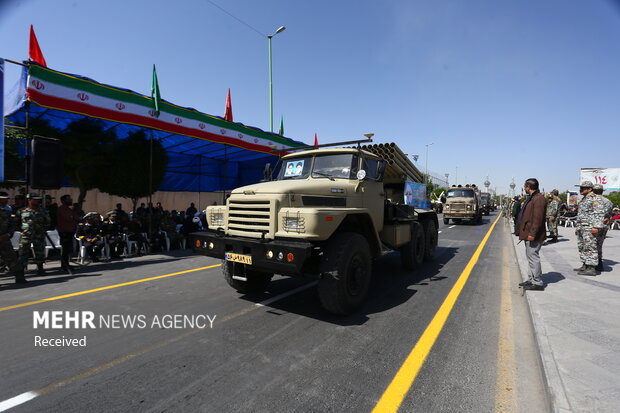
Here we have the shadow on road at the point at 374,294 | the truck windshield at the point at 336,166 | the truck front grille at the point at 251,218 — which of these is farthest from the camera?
the truck windshield at the point at 336,166

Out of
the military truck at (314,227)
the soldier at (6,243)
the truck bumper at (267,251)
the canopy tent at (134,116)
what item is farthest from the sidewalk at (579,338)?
the canopy tent at (134,116)

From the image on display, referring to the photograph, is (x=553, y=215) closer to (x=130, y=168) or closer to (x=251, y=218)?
(x=251, y=218)

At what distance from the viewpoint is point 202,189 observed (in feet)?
69.0

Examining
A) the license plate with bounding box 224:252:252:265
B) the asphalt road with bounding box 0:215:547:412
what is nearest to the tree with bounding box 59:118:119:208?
the asphalt road with bounding box 0:215:547:412

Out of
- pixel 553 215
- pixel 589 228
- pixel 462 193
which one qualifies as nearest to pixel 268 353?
pixel 589 228

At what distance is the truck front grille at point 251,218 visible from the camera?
392 cm

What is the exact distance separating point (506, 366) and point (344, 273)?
1.89 meters

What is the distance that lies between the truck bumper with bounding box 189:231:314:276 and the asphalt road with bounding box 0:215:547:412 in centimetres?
77

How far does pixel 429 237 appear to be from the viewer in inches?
306

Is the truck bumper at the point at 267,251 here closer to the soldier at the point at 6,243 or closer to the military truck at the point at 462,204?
the soldier at the point at 6,243

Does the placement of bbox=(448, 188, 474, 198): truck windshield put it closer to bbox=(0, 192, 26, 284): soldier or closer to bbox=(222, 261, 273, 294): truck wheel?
bbox=(222, 261, 273, 294): truck wheel

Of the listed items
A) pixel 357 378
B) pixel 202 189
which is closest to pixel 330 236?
pixel 357 378

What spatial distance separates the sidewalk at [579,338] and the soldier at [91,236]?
9353mm

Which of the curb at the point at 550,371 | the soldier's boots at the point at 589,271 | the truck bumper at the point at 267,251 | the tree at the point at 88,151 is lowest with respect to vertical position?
the curb at the point at 550,371
